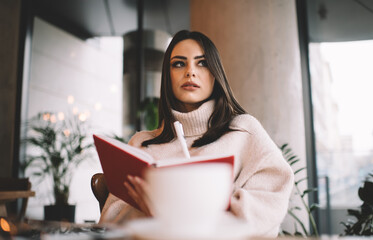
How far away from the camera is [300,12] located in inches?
142

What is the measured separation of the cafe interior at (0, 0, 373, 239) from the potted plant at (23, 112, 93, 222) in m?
0.02

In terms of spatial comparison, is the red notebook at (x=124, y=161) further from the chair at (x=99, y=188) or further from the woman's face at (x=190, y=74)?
the woman's face at (x=190, y=74)

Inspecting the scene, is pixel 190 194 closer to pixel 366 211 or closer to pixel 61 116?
pixel 366 211

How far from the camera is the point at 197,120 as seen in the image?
1.44 meters

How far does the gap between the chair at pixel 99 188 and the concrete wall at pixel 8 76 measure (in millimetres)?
3393

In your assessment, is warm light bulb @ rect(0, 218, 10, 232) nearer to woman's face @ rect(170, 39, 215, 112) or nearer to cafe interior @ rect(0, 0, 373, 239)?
cafe interior @ rect(0, 0, 373, 239)

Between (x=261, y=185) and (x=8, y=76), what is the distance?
4.16 meters

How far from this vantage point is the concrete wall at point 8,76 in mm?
4172

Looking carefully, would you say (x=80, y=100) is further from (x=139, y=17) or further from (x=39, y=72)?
(x=139, y=17)

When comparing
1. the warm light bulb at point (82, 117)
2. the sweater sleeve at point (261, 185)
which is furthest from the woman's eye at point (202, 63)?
the warm light bulb at point (82, 117)

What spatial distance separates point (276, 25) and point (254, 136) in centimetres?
194

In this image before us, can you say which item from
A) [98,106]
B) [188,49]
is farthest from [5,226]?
[98,106]

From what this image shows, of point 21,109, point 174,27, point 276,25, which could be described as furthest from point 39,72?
point 276,25

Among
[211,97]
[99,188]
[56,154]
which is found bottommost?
[99,188]
